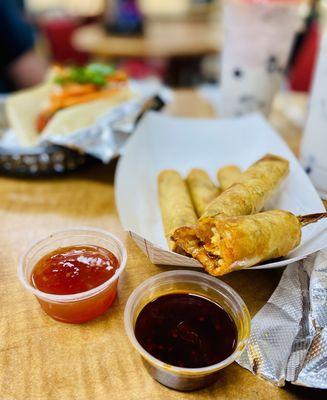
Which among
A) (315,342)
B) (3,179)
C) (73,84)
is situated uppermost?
(73,84)

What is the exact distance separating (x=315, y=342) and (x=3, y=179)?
3.81 ft

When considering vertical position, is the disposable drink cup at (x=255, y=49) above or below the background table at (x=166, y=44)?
above

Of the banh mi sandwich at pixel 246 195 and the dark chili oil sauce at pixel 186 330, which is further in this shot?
the banh mi sandwich at pixel 246 195

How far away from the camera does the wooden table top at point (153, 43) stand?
11.3 ft

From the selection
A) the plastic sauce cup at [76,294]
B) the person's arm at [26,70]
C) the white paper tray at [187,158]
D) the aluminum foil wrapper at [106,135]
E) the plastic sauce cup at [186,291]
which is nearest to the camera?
the plastic sauce cup at [186,291]

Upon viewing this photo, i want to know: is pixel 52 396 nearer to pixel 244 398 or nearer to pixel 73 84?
pixel 244 398

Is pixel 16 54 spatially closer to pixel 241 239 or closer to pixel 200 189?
pixel 200 189

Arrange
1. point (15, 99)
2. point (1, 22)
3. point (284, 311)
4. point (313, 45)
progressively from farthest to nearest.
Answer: point (313, 45)
point (1, 22)
point (15, 99)
point (284, 311)

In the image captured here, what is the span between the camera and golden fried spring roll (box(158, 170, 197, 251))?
0.93 metres

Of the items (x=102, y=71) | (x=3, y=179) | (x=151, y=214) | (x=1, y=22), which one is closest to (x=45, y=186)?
(x=3, y=179)

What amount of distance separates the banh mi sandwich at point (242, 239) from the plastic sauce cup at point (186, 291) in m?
0.07

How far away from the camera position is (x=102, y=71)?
1.66 meters

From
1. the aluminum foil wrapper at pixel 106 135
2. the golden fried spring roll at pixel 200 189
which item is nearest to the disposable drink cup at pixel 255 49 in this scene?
the aluminum foil wrapper at pixel 106 135

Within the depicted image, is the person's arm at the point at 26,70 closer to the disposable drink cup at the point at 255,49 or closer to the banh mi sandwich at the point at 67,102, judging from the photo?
the banh mi sandwich at the point at 67,102
